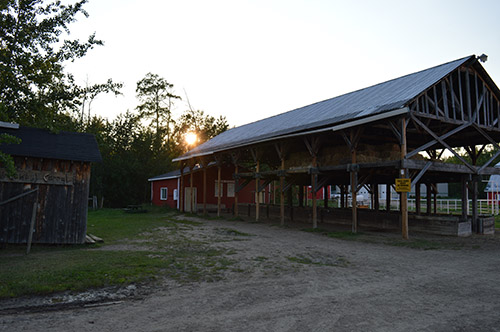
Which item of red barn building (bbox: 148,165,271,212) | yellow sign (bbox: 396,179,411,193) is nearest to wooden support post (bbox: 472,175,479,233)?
yellow sign (bbox: 396,179,411,193)

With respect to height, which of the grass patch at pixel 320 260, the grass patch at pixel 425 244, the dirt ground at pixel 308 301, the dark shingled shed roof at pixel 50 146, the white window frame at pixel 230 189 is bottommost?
the grass patch at pixel 320 260

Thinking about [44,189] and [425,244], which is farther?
[425,244]

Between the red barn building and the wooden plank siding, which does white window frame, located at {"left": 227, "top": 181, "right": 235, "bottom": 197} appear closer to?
the red barn building

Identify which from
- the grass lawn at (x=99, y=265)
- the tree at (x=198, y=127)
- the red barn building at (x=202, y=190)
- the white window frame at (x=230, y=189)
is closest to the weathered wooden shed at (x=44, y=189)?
the grass lawn at (x=99, y=265)

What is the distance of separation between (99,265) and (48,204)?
156 inches

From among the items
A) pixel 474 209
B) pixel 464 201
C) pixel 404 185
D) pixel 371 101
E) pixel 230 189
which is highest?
pixel 371 101

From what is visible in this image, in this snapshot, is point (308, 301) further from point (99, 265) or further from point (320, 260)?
point (99, 265)

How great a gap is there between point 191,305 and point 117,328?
1.21m

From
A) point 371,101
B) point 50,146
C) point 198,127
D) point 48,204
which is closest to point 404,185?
point 371,101

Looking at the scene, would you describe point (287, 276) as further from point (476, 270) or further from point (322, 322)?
point (476, 270)

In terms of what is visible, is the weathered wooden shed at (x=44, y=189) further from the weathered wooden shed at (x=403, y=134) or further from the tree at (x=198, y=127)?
the tree at (x=198, y=127)

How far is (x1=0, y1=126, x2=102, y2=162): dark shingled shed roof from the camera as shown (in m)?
10.2

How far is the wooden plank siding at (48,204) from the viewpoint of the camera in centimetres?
987

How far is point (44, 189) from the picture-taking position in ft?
34.1
